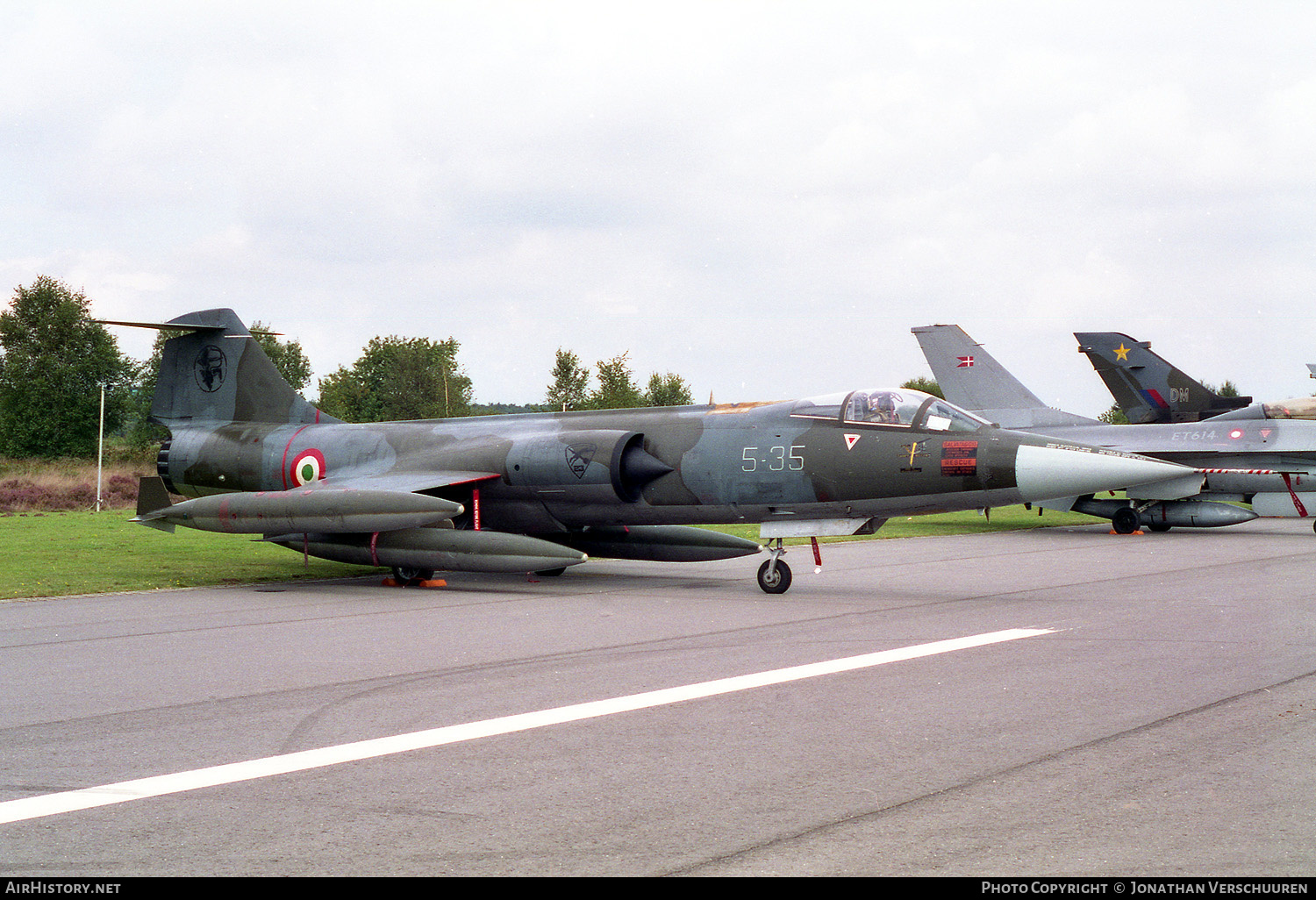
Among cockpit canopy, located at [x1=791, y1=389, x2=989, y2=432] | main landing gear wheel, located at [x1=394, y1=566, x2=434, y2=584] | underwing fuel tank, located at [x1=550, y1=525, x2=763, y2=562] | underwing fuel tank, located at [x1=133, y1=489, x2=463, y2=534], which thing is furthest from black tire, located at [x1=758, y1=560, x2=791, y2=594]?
main landing gear wheel, located at [x1=394, y1=566, x2=434, y2=584]

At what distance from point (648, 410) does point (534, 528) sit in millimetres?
2109

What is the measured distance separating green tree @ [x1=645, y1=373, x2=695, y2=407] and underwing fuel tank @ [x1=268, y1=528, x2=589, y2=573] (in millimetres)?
40153

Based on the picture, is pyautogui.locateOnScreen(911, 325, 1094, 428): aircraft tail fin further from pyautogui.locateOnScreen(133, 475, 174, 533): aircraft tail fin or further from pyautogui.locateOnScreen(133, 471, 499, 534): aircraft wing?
pyautogui.locateOnScreen(133, 475, 174, 533): aircraft tail fin

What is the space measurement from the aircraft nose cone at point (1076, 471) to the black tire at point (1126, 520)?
44.1 ft

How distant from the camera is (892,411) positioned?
12484mm

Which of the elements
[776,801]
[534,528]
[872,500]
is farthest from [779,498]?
[776,801]

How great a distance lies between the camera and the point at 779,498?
42.0ft

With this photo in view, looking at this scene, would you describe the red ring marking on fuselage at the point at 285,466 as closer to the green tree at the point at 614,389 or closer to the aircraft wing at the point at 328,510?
the aircraft wing at the point at 328,510

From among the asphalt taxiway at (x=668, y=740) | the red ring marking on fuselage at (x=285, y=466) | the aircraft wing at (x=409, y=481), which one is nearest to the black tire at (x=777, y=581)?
the asphalt taxiway at (x=668, y=740)

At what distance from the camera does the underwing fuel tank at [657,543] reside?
1465 centimetres

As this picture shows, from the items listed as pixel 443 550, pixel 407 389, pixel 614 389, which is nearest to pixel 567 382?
pixel 614 389

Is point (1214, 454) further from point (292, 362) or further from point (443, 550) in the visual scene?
point (292, 362)

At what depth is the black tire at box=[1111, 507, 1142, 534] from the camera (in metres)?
24.0
